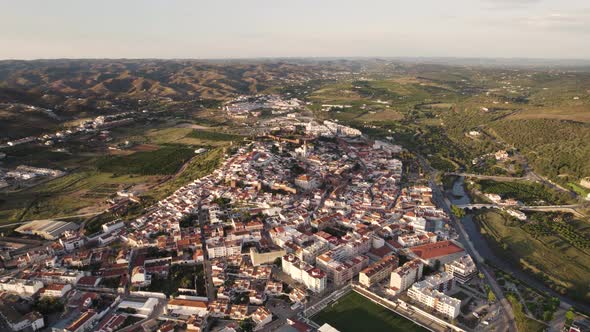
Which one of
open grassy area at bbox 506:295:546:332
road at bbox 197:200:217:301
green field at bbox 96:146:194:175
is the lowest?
open grassy area at bbox 506:295:546:332

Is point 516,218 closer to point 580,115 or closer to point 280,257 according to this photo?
point 280,257

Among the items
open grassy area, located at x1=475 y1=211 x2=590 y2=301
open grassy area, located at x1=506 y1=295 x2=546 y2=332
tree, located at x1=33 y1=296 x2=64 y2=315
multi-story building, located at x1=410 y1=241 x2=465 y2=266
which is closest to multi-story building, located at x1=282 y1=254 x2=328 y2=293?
multi-story building, located at x1=410 y1=241 x2=465 y2=266

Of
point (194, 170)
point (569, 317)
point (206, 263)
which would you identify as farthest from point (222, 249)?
point (569, 317)

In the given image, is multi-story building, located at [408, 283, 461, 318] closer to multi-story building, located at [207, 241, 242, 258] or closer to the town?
the town

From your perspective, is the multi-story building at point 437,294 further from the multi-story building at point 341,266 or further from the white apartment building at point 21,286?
the white apartment building at point 21,286

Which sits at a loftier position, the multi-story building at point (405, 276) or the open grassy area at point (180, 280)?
the multi-story building at point (405, 276)

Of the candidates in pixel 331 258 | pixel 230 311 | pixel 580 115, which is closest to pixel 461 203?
pixel 331 258

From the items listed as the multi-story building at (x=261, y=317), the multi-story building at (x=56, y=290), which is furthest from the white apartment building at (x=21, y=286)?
the multi-story building at (x=261, y=317)
